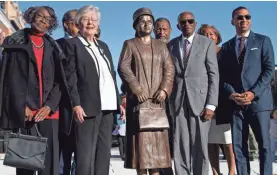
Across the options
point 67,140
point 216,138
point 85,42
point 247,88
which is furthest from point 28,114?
point 216,138

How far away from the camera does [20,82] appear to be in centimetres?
427

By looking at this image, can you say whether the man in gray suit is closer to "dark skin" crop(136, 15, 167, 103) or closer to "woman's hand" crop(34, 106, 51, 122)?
"dark skin" crop(136, 15, 167, 103)

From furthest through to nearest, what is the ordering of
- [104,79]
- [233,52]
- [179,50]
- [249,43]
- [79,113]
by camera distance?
[233,52], [249,43], [179,50], [104,79], [79,113]

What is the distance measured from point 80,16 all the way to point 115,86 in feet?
2.79

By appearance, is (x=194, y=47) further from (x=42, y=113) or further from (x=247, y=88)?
(x=42, y=113)

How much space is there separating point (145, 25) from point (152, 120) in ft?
3.51

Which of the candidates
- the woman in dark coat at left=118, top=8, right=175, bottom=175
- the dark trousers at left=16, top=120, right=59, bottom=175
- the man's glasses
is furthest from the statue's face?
the dark trousers at left=16, top=120, right=59, bottom=175

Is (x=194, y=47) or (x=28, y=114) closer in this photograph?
(x=28, y=114)

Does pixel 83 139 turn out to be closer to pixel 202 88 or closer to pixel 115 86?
pixel 115 86

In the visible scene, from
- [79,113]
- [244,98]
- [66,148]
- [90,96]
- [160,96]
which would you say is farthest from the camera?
[244,98]

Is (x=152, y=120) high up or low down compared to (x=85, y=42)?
down

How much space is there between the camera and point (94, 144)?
4.70 metres

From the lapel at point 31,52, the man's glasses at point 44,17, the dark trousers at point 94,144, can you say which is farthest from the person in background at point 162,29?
the lapel at point 31,52

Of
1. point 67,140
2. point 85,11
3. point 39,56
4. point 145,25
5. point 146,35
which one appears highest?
point 85,11
